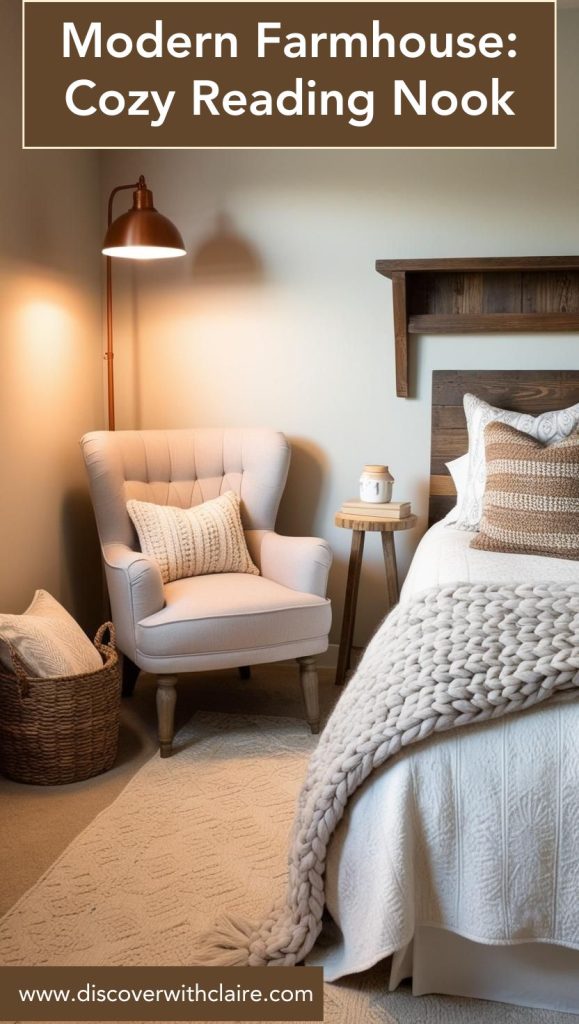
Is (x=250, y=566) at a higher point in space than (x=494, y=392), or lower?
lower

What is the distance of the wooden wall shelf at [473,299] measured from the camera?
3.48 meters

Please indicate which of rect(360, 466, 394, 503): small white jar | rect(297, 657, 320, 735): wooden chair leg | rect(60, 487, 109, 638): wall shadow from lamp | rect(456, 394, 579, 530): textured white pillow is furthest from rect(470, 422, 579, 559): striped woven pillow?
rect(60, 487, 109, 638): wall shadow from lamp

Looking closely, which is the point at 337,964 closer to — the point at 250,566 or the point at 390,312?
the point at 250,566

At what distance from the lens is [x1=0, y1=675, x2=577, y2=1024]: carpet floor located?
1.82 metres

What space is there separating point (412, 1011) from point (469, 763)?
473mm

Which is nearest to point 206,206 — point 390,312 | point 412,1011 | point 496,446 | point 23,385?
point 390,312

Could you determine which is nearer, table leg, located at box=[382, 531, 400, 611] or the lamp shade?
the lamp shade

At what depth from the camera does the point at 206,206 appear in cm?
379

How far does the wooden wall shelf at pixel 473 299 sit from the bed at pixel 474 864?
2082 mm

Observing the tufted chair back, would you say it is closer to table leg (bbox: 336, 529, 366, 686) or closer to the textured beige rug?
table leg (bbox: 336, 529, 366, 686)

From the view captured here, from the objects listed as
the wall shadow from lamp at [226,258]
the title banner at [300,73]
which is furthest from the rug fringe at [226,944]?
the wall shadow from lamp at [226,258]

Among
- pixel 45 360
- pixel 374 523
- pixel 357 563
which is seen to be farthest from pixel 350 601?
pixel 45 360

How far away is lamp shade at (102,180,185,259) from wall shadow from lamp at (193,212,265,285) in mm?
400

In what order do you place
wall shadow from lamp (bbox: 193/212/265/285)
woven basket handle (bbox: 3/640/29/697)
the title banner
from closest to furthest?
1. the title banner
2. woven basket handle (bbox: 3/640/29/697)
3. wall shadow from lamp (bbox: 193/212/265/285)
